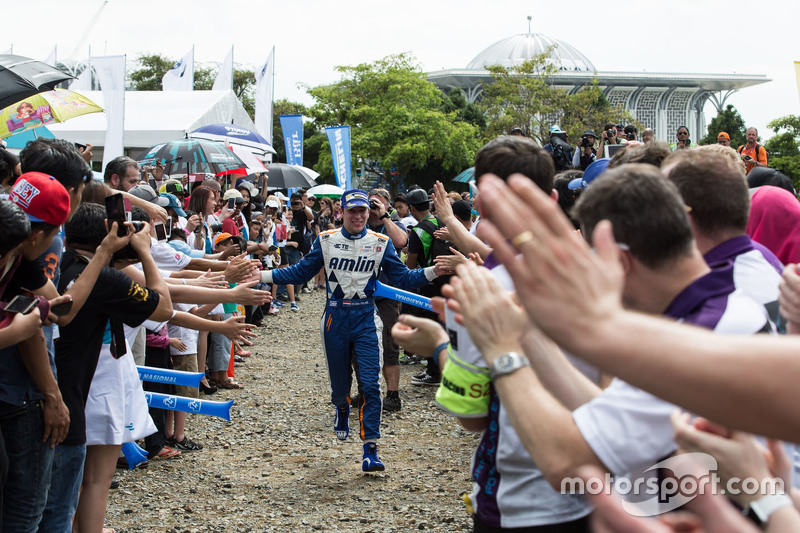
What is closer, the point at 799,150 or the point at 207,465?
the point at 207,465

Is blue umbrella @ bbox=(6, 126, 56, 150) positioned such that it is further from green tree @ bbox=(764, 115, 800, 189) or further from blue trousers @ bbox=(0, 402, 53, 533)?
green tree @ bbox=(764, 115, 800, 189)

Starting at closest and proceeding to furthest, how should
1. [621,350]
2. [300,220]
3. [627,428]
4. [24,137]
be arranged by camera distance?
1. [621,350]
2. [627,428]
3. [24,137]
4. [300,220]

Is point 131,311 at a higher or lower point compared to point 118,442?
higher

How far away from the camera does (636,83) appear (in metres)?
72.8

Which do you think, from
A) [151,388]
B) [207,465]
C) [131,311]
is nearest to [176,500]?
[207,465]

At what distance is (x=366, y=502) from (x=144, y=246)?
273cm

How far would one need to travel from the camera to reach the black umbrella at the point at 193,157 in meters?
12.2

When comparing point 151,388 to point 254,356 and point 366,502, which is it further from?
point 254,356

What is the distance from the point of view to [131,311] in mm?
3711

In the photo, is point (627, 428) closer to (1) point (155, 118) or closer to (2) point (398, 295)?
(2) point (398, 295)

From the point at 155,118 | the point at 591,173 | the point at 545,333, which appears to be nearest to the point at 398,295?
the point at 591,173

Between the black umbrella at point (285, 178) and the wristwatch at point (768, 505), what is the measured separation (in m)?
19.5

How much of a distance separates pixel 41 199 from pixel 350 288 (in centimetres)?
380

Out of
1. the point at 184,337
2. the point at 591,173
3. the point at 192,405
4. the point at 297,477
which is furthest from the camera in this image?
the point at 184,337
